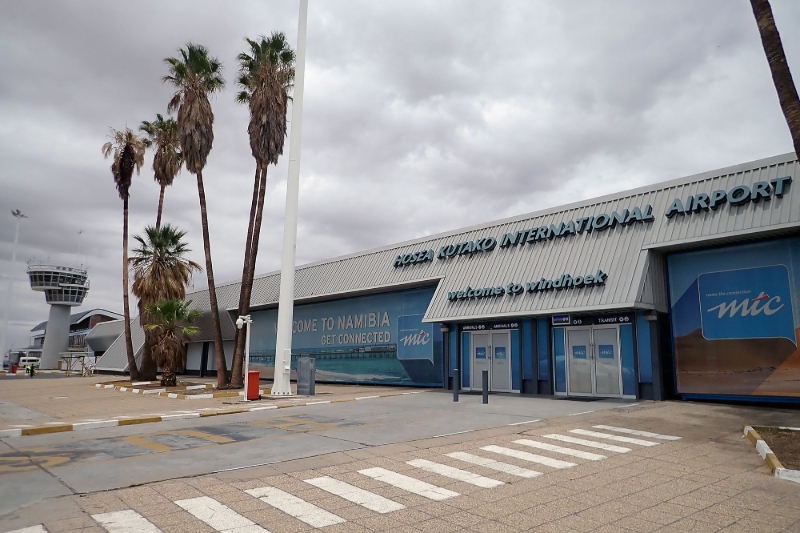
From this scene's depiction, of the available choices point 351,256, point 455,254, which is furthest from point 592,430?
point 351,256

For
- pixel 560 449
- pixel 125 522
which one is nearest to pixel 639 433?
pixel 560 449

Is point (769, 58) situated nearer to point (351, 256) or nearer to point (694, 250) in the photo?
point (694, 250)

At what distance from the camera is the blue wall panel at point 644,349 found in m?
18.1

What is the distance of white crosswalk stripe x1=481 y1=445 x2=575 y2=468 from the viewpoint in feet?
29.1

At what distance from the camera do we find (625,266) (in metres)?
17.8

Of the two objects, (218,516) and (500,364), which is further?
(500,364)

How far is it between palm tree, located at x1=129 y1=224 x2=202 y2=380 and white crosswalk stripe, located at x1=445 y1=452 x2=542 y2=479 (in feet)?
85.2

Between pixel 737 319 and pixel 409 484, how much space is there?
45.5 ft

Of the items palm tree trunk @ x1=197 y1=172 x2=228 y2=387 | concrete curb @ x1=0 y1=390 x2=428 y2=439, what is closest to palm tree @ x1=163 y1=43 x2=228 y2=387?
palm tree trunk @ x1=197 y1=172 x2=228 y2=387

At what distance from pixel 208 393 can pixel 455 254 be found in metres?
12.0

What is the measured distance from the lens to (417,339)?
2700 cm

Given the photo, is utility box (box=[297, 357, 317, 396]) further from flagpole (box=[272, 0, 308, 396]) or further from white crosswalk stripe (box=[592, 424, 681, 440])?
white crosswalk stripe (box=[592, 424, 681, 440])

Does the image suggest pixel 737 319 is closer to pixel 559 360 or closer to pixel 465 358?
pixel 559 360

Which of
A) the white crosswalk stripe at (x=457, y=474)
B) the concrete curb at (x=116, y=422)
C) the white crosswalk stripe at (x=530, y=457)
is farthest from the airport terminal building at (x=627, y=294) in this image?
the white crosswalk stripe at (x=457, y=474)
